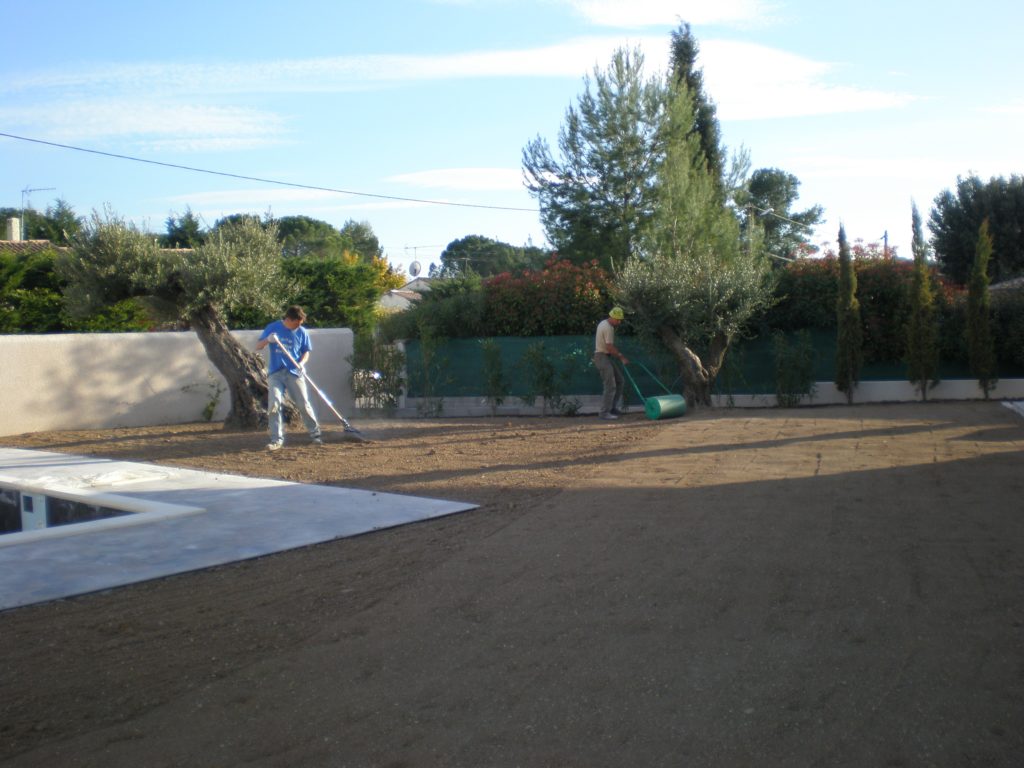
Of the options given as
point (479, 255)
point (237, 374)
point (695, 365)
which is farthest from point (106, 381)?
point (479, 255)

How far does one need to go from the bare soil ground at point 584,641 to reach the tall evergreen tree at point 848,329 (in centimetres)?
910

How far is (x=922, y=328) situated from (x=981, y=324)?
100 cm

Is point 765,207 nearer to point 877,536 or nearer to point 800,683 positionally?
point 877,536

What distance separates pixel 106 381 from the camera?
54.2 ft

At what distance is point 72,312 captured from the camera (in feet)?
48.9

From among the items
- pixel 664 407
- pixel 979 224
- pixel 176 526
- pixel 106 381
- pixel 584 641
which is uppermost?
pixel 979 224

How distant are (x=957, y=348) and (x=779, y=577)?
14240mm

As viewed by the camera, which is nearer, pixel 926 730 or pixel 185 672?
pixel 926 730

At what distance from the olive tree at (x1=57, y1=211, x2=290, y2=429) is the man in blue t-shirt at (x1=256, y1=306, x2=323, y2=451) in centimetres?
251

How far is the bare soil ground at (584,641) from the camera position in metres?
4.06

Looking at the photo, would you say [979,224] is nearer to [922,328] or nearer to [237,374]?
[922,328]

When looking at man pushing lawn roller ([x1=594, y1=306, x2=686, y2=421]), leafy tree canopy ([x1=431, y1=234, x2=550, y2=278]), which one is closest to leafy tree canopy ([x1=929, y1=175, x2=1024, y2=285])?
man pushing lawn roller ([x1=594, y1=306, x2=686, y2=421])

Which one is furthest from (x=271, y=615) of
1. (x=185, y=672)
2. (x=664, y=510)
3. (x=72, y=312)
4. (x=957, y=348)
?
(x=957, y=348)

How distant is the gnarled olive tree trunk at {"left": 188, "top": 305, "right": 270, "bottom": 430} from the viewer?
50.8ft
